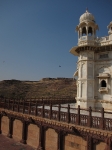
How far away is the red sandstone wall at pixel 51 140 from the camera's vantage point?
11922 millimetres

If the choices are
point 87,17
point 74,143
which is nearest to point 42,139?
point 74,143

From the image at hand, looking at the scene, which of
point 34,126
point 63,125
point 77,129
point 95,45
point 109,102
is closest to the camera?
point 77,129

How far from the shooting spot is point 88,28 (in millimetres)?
17453

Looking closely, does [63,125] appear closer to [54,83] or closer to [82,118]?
[82,118]

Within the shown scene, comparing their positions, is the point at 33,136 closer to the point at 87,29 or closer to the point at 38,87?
the point at 87,29

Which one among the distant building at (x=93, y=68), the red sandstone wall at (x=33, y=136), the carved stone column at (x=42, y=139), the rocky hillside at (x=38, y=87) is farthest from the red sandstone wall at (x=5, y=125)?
the rocky hillside at (x=38, y=87)

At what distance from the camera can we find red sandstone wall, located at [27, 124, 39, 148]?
43.9 feet

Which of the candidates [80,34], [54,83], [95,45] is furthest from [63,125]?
[54,83]

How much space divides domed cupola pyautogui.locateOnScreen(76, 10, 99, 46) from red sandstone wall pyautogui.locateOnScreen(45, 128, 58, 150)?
9.49m

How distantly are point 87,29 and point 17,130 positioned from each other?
12.7 m

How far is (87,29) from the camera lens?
55.8 ft

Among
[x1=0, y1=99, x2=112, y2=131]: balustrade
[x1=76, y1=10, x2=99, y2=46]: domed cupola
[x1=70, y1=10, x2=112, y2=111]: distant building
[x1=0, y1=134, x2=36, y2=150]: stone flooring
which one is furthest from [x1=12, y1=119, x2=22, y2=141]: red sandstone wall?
[x1=76, y1=10, x2=99, y2=46]: domed cupola

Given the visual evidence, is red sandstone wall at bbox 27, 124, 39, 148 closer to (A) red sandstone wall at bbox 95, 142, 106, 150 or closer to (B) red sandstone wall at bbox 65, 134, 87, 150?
(B) red sandstone wall at bbox 65, 134, 87, 150

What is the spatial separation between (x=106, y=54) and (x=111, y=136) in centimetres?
956
